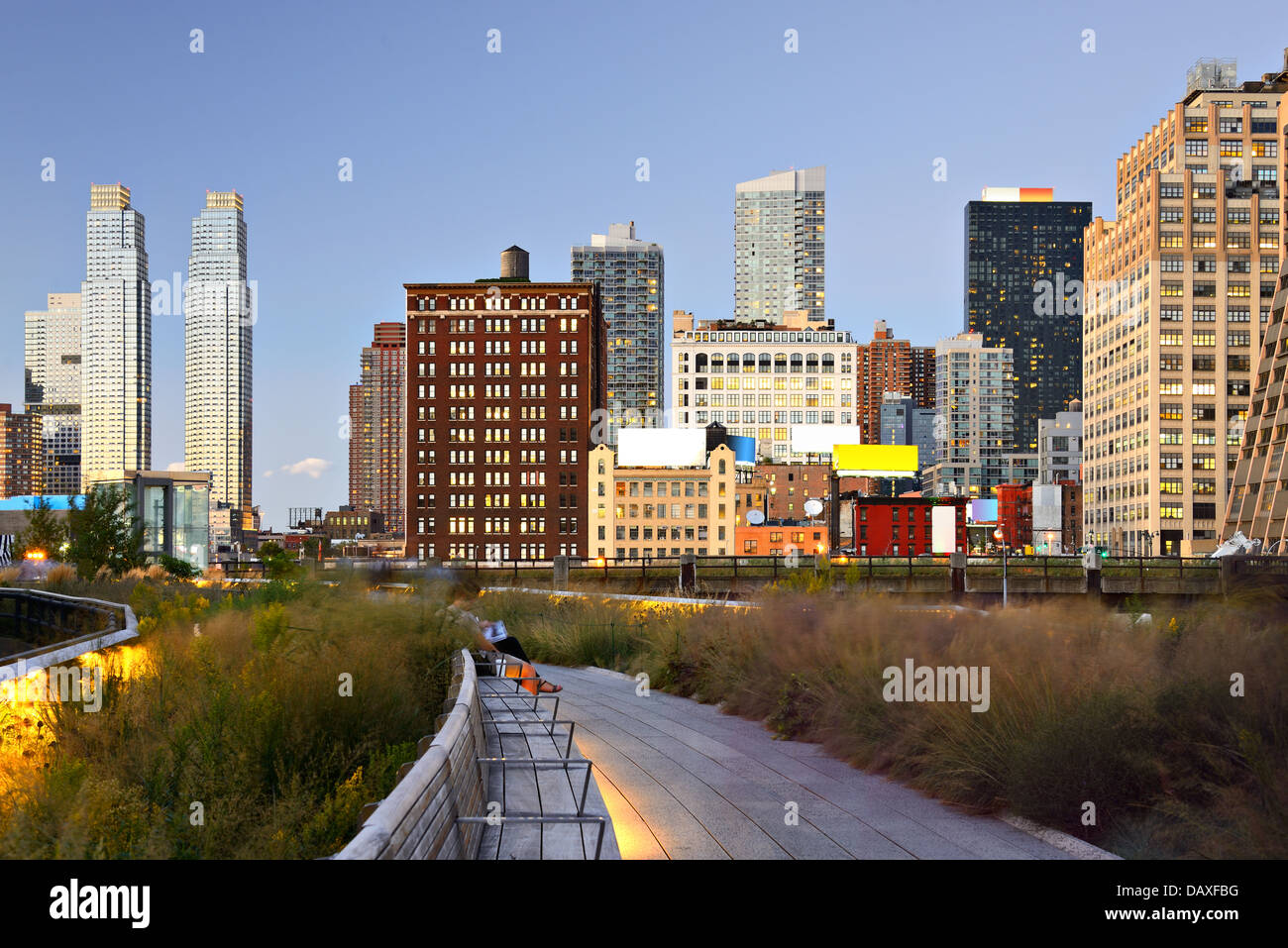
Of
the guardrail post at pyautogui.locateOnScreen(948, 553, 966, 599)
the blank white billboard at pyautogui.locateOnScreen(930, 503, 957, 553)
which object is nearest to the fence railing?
the guardrail post at pyautogui.locateOnScreen(948, 553, 966, 599)

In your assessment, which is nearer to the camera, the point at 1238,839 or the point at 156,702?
the point at 1238,839

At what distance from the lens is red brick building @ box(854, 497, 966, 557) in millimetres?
116000

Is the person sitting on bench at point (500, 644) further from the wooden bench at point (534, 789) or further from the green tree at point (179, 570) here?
the green tree at point (179, 570)

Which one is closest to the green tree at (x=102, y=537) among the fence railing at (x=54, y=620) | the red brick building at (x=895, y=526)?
the fence railing at (x=54, y=620)

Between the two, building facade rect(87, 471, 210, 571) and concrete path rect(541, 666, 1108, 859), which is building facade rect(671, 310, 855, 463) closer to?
building facade rect(87, 471, 210, 571)

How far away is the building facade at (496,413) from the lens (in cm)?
14525

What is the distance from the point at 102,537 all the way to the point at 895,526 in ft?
309

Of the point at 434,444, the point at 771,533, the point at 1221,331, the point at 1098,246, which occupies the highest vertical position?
the point at 1098,246

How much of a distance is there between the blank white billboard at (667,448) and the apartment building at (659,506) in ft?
11.4

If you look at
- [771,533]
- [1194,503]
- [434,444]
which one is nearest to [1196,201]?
[1194,503]
